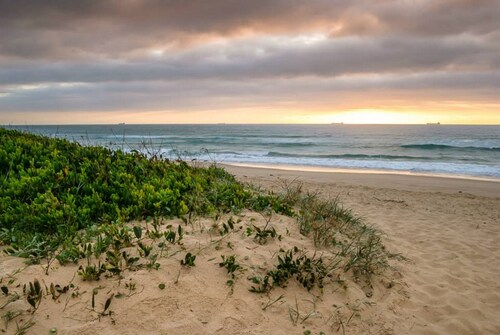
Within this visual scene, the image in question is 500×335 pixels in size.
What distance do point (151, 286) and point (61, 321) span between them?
793mm

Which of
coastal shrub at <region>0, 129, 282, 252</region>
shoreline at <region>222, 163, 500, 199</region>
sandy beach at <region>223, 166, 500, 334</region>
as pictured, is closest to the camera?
sandy beach at <region>223, 166, 500, 334</region>

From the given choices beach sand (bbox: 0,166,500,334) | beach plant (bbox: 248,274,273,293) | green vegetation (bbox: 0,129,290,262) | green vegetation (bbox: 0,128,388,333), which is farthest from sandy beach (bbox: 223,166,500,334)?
green vegetation (bbox: 0,129,290,262)

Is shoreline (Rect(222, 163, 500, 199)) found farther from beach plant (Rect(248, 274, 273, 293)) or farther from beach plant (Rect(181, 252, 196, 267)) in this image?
beach plant (Rect(181, 252, 196, 267))

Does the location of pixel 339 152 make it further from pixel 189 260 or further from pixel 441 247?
pixel 189 260

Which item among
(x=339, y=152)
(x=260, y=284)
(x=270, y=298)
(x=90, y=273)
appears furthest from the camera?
(x=339, y=152)

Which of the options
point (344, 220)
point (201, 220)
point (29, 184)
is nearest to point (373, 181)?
point (344, 220)

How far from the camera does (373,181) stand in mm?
16531

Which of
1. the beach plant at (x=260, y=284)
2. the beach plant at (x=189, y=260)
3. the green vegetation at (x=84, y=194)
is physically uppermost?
the green vegetation at (x=84, y=194)

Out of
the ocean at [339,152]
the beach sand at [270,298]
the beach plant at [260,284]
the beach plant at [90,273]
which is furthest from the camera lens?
the ocean at [339,152]

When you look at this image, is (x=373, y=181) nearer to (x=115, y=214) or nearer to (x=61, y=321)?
(x=115, y=214)

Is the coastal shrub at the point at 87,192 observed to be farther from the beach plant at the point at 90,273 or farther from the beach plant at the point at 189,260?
the beach plant at the point at 189,260

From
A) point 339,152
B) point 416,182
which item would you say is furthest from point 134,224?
point 339,152

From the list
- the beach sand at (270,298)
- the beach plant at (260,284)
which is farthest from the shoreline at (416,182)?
the beach plant at (260,284)

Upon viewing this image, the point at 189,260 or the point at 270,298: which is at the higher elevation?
the point at 189,260
